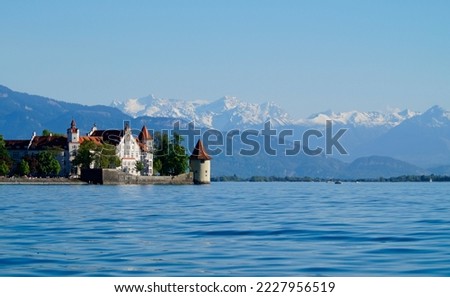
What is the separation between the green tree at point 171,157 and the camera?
452 feet

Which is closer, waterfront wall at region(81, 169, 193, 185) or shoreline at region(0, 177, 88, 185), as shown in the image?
shoreline at region(0, 177, 88, 185)

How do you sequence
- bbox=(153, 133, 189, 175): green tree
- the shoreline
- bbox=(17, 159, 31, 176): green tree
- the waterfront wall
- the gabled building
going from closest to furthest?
the shoreline
the waterfront wall
bbox=(17, 159, 31, 176): green tree
bbox=(153, 133, 189, 175): green tree
the gabled building

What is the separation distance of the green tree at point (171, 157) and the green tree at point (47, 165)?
16.4m

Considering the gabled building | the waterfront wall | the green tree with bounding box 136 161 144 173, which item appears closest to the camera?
the waterfront wall

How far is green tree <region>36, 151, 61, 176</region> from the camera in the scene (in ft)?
433

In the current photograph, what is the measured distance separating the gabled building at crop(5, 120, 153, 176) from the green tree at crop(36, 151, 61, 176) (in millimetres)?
7779

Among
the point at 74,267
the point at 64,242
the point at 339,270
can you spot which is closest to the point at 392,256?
the point at 339,270

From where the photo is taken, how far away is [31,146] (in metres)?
146

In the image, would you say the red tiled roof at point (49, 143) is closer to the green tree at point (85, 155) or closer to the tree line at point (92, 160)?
the tree line at point (92, 160)

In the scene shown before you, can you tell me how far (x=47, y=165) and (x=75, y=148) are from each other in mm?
12156

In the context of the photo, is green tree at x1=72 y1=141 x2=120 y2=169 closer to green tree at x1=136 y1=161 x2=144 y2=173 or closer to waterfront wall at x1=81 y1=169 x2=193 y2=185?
waterfront wall at x1=81 y1=169 x2=193 y2=185

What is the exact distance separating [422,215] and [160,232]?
45.9 ft

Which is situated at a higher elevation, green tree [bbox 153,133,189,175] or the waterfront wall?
green tree [bbox 153,133,189,175]

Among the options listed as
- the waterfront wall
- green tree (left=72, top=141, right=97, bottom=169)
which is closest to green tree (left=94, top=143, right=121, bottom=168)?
green tree (left=72, top=141, right=97, bottom=169)
